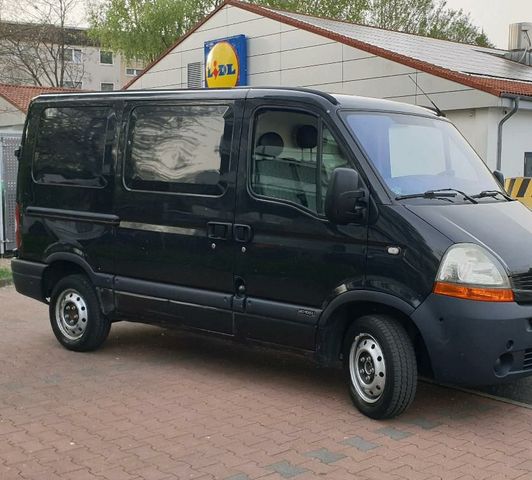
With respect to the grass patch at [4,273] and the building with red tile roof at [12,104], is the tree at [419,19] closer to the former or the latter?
the building with red tile roof at [12,104]

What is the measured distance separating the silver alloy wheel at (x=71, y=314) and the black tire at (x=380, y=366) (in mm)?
2788

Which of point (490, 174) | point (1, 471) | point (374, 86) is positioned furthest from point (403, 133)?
point (374, 86)

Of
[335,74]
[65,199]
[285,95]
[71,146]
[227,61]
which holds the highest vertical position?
[227,61]

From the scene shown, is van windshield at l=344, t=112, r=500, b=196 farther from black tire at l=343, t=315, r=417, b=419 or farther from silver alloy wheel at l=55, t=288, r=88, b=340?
silver alloy wheel at l=55, t=288, r=88, b=340

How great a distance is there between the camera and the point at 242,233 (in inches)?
230

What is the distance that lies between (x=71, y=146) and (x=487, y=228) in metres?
3.93

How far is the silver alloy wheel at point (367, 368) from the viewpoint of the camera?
522 cm

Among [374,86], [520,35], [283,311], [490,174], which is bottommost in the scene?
[283,311]

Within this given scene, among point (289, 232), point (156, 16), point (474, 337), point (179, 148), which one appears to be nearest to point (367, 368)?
point (474, 337)

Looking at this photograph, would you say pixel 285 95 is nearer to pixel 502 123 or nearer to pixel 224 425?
pixel 224 425

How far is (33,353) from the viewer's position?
7184 millimetres

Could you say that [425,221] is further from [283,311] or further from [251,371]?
[251,371]

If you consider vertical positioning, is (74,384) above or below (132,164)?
below

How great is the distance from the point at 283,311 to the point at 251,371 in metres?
1.11
